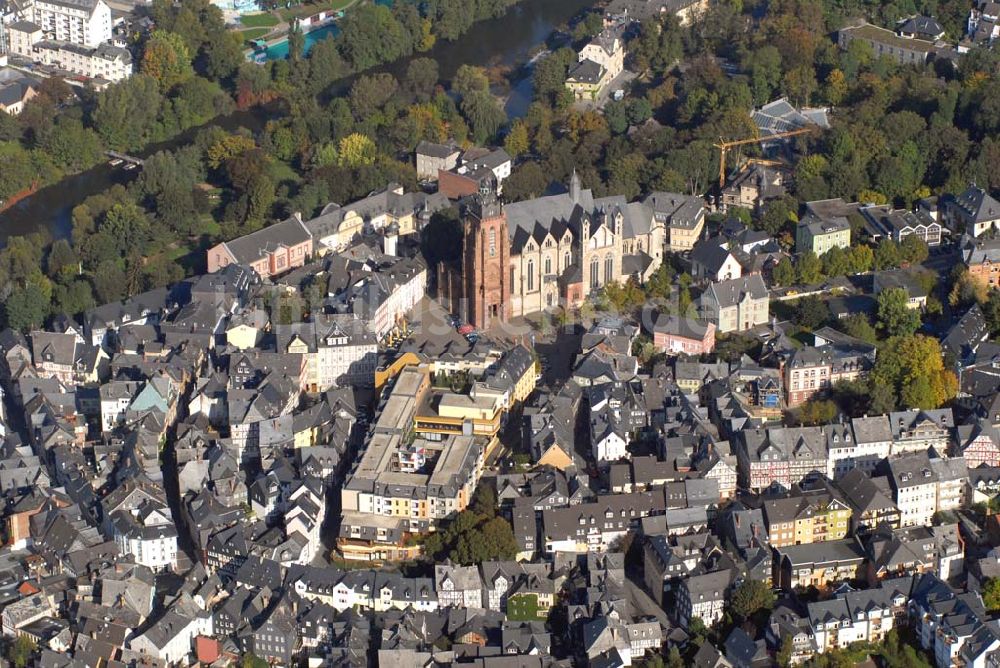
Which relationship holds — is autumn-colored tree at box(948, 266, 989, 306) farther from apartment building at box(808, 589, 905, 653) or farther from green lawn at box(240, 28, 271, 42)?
green lawn at box(240, 28, 271, 42)

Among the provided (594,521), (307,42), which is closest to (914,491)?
(594,521)

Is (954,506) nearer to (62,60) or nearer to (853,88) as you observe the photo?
(853,88)

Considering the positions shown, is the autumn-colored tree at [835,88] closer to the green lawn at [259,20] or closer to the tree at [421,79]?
the tree at [421,79]

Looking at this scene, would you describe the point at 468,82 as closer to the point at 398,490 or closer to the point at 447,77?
the point at 447,77

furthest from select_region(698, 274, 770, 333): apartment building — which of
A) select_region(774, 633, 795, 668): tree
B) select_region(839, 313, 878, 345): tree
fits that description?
select_region(774, 633, 795, 668): tree

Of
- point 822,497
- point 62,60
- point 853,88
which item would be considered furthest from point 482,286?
point 62,60

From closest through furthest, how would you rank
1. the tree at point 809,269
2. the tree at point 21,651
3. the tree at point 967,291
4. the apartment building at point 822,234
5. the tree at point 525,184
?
the tree at point 21,651, the tree at point 967,291, the tree at point 809,269, the apartment building at point 822,234, the tree at point 525,184

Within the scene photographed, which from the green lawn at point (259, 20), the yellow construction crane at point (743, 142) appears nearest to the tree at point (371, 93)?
the green lawn at point (259, 20)
